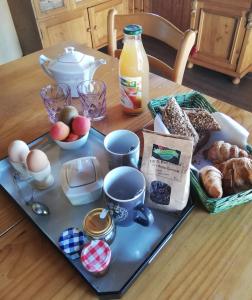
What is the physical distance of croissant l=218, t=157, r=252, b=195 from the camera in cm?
54

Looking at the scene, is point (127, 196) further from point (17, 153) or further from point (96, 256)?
point (17, 153)

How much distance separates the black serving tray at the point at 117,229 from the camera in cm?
47

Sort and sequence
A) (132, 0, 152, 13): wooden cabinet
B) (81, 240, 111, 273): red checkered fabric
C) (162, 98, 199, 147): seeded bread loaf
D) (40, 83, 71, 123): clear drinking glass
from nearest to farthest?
(81, 240, 111, 273): red checkered fabric
(162, 98, 199, 147): seeded bread loaf
(40, 83, 71, 123): clear drinking glass
(132, 0, 152, 13): wooden cabinet

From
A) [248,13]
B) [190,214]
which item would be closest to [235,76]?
[248,13]

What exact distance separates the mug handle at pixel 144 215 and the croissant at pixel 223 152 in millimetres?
237

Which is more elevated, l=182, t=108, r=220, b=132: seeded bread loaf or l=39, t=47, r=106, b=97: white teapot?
l=39, t=47, r=106, b=97: white teapot

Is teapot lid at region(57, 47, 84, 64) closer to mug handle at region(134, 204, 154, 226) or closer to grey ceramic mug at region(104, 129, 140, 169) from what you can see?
grey ceramic mug at region(104, 129, 140, 169)

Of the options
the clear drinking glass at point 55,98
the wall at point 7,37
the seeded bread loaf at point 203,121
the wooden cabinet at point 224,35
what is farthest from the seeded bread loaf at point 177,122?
the wall at point 7,37

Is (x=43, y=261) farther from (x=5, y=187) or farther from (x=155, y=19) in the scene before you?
(x=155, y=19)

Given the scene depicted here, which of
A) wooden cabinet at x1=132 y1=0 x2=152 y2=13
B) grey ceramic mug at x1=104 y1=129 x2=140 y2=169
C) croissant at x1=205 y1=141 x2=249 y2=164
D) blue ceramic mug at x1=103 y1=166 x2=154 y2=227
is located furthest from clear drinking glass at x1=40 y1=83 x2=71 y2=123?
wooden cabinet at x1=132 y1=0 x2=152 y2=13

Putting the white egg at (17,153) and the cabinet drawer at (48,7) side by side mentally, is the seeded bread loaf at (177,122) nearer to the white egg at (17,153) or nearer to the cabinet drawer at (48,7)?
the white egg at (17,153)

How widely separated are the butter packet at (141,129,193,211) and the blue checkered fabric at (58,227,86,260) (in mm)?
164

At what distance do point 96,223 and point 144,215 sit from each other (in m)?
0.09

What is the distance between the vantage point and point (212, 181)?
529 mm
